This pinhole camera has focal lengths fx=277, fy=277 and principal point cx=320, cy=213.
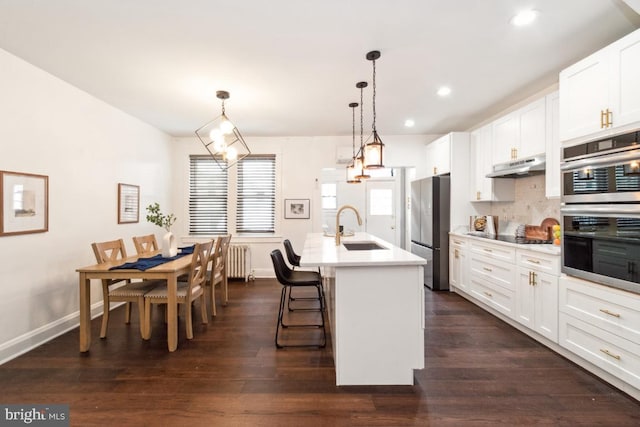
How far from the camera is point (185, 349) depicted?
2527 millimetres

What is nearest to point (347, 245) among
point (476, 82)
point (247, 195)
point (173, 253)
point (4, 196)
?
point (173, 253)

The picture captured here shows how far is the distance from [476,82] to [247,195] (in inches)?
152

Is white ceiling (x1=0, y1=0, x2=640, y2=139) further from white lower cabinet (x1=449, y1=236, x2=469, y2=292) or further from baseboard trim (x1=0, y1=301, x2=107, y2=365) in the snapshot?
baseboard trim (x1=0, y1=301, x2=107, y2=365)

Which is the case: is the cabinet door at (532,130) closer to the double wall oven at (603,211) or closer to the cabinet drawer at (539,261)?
the double wall oven at (603,211)

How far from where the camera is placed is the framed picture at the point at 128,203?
3.71 m

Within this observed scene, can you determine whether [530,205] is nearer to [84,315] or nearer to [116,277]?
[116,277]

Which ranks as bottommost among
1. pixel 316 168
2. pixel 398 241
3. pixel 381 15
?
pixel 398 241

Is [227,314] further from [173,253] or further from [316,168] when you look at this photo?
[316,168]

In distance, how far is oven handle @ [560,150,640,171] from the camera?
71.4 inches

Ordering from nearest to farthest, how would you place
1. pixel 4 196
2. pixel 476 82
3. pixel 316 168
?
pixel 4 196 → pixel 476 82 → pixel 316 168

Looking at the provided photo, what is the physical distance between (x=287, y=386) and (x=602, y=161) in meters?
2.76

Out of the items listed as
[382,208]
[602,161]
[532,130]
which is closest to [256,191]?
[382,208]

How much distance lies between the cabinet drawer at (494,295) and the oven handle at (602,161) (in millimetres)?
1383

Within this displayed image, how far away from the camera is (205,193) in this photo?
16.9 ft
